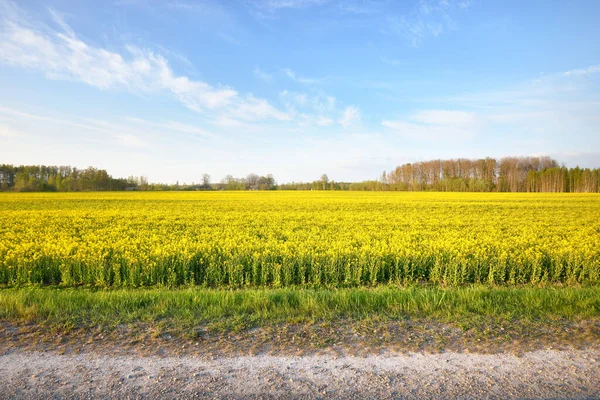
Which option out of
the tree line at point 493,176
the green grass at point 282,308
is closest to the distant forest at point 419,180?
the tree line at point 493,176

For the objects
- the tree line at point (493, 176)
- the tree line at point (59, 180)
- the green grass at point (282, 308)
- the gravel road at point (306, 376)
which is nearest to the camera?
the gravel road at point (306, 376)

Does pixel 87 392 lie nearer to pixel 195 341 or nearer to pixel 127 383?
pixel 127 383

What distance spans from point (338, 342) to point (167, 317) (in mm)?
3036

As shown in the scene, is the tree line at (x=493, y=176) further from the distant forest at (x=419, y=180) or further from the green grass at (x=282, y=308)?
the green grass at (x=282, y=308)

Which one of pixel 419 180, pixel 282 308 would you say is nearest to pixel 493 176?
pixel 419 180

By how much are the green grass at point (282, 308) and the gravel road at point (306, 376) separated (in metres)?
1.20

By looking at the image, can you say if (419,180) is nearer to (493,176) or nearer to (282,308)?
(493,176)

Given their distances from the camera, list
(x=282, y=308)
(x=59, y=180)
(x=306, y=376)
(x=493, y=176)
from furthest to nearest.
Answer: (x=493, y=176) → (x=59, y=180) → (x=282, y=308) → (x=306, y=376)

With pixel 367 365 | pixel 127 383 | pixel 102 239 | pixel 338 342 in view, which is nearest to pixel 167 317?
pixel 127 383

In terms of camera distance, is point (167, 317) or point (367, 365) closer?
point (367, 365)

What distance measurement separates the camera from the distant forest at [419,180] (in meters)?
128

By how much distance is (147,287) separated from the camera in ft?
33.9

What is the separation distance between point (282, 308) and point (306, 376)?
242 centimetres

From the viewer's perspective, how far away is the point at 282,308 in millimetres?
6484
